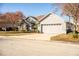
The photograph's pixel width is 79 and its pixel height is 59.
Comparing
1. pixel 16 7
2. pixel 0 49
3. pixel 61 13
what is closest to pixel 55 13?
pixel 61 13

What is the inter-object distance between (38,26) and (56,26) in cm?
31

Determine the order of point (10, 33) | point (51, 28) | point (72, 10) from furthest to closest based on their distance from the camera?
point (51, 28), point (10, 33), point (72, 10)

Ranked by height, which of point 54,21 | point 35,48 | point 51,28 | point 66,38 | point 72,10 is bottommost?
point 35,48

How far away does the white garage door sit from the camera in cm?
598

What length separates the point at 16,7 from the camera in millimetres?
5840

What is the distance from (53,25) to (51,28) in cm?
7

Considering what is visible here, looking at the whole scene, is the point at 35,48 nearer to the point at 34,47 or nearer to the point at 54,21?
the point at 34,47

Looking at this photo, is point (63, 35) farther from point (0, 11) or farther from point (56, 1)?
point (0, 11)

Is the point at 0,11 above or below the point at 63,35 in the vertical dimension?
above

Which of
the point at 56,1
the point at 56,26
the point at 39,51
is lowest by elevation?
the point at 39,51

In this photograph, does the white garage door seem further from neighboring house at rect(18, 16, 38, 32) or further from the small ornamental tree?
the small ornamental tree

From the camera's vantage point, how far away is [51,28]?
6.05 meters

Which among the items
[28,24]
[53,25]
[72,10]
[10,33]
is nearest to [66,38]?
[53,25]

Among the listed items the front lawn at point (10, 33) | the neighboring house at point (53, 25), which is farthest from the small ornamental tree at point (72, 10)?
the front lawn at point (10, 33)
